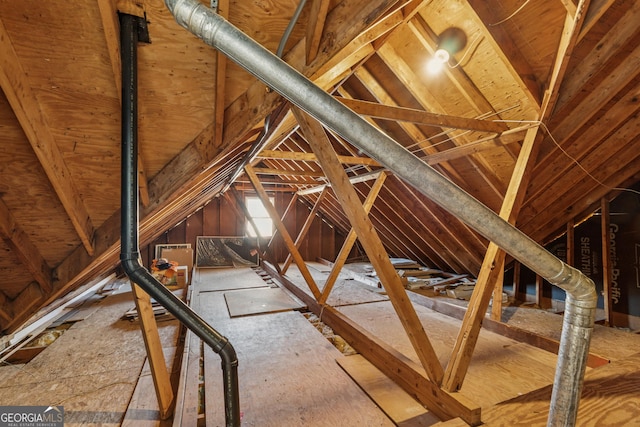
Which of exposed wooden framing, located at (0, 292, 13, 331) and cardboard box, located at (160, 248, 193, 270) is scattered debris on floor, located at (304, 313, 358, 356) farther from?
cardboard box, located at (160, 248, 193, 270)

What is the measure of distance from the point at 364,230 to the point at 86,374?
307 centimetres

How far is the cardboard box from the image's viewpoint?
6439 mm

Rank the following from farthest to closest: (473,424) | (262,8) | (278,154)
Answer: (278,154) < (473,424) < (262,8)

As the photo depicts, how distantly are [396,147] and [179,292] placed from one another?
18.8ft

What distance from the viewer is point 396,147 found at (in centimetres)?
76

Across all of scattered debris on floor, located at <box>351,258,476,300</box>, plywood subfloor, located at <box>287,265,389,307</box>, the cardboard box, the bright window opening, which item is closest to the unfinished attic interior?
plywood subfloor, located at <box>287,265,389,307</box>

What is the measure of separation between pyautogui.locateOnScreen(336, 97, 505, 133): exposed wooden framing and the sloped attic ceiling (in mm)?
10

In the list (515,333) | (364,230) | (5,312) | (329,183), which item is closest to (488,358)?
(515,333)

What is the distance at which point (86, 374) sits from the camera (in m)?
2.57

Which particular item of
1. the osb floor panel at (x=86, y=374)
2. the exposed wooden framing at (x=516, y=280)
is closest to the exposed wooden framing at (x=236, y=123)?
the osb floor panel at (x=86, y=374)

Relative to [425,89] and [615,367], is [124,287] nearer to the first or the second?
[425,89]

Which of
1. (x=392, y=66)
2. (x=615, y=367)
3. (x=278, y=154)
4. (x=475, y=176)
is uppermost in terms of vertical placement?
(x=392, y=66)

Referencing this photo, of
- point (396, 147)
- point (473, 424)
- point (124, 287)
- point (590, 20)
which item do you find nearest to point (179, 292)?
point (124, 287)

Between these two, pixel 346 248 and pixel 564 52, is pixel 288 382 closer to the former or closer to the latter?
pixel 346 248
